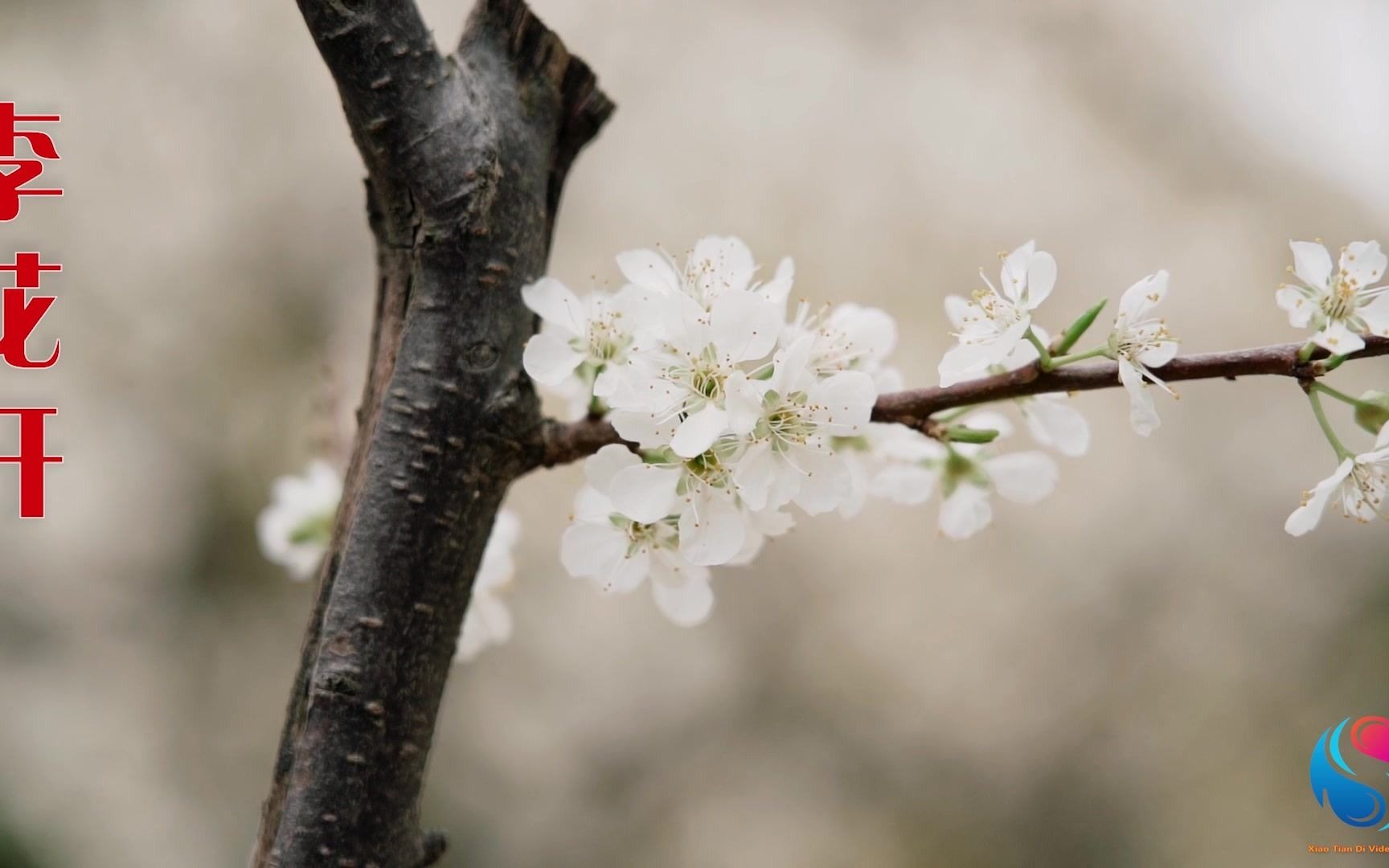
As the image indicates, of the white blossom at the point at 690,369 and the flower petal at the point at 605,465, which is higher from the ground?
the white blossom at the point at 690,369

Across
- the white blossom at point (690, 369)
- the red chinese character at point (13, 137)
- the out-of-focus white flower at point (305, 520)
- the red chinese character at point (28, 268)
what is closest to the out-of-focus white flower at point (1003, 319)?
the white blossom at point (690, 369)

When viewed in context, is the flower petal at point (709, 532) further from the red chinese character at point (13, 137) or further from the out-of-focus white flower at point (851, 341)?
the red chinese character at point (13, 137)

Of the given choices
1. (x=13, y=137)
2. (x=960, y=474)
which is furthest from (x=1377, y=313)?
(x=13, y=137)

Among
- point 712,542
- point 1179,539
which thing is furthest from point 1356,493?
point 1179,539

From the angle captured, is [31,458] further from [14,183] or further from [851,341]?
[851,341]

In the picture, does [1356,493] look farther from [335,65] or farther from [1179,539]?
[1179,539]

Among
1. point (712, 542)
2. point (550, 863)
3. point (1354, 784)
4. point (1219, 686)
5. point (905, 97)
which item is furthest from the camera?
point (905, 97)
